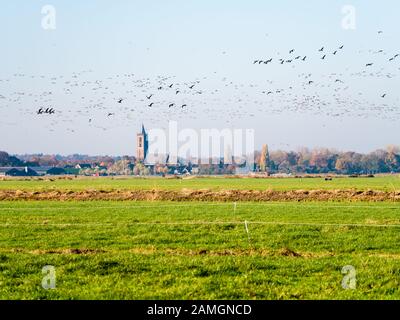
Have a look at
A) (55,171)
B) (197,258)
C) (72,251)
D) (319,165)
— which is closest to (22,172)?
(55,171)

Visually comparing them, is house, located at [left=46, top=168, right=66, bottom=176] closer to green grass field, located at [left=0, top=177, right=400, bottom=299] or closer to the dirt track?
the dirt track

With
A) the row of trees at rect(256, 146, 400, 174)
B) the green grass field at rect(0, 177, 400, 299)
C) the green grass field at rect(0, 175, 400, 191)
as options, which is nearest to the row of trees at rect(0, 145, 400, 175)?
the row of trees at rect(256, 146, 400, 174)

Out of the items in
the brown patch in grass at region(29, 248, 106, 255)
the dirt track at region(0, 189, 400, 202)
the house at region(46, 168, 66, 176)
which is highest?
the brown patch in grass at region(29, 248, 106, 255)

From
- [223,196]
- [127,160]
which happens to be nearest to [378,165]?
[127,160]

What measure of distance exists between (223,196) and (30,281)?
38.0 m

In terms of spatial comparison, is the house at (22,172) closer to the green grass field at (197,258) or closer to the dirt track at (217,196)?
the dirt track at (217,196)

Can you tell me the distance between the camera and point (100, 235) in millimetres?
23609

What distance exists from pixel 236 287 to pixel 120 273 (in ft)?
10.5

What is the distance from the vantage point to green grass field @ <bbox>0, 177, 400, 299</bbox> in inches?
501

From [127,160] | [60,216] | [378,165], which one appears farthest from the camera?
[127,160]

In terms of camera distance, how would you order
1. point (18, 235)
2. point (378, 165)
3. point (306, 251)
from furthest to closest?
point (378, 165)
point (18, 235)
point (306, 251)

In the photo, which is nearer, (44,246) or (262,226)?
(44,246)
